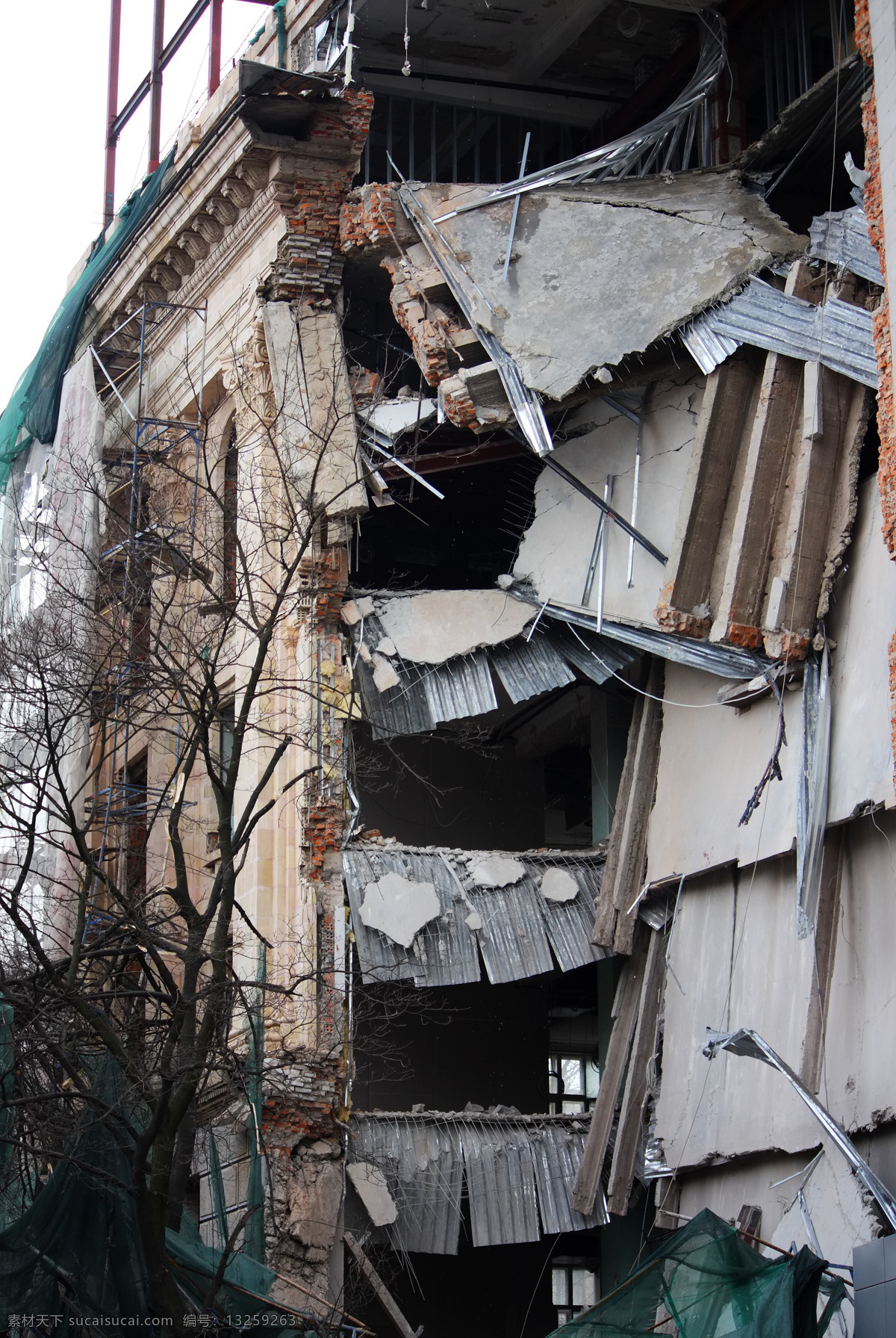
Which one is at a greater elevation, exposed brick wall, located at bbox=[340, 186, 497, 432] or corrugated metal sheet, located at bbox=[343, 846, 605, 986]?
exposed brick wall, located at bbox=[340, 186, 497, 432]

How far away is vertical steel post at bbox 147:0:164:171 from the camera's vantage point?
2917 cm

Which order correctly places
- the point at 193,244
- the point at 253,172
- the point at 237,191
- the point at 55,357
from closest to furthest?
1. the point at 253,172
2. the point at 237,191
3. the point at 193,244
4. the point at 55,357

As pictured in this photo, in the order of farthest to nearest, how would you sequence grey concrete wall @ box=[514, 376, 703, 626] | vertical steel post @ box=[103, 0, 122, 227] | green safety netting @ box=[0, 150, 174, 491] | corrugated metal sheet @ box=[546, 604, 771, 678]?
vertical steel post @ box=[103, 0, 122, 227]
green safety netting @ box=[0, 150, 174, 491]
grey concrete wall @ box=[514, 376, 703, 626]
corrugated metal sheet @ box=[546, 604, 771, 678]

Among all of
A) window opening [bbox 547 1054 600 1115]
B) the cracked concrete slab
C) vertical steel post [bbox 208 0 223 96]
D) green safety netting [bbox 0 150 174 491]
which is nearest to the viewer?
the cracked concrete slab

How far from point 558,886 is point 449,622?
3.29 m

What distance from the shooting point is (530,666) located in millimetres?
20953

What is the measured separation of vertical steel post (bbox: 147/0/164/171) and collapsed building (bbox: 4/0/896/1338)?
4928 mm

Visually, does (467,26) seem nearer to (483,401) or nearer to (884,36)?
(483,401)

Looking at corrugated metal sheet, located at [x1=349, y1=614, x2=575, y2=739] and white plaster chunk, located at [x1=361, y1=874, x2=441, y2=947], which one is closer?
white plaster chunk, located at [x1=361, y1=874, x2=441, y2=947]

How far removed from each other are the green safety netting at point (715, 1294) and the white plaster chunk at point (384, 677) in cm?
862

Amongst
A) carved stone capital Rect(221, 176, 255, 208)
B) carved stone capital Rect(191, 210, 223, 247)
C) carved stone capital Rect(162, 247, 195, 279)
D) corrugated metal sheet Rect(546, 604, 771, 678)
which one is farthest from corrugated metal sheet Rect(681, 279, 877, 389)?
carved stone capital Rect(162, 247, 195, 279)

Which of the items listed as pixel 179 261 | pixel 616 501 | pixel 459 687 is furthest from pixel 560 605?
pixel 179 261

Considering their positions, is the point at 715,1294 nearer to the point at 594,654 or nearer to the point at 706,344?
the point at 594,654

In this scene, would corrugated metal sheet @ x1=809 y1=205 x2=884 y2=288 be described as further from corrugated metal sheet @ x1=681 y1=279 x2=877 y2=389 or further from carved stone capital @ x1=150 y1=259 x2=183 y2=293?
carved stone capital @ x1=150 y1=259 x2=183 y2=293
